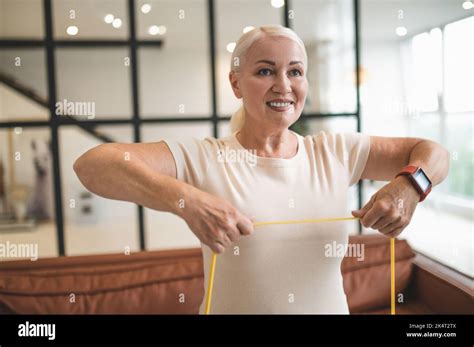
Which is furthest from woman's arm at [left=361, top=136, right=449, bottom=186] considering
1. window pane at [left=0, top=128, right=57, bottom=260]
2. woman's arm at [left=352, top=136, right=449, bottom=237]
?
window pane at [left=0, top=128, right=57, bottom=260]

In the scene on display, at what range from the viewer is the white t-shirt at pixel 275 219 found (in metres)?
1.01

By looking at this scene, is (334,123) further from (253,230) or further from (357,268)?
(253,230)

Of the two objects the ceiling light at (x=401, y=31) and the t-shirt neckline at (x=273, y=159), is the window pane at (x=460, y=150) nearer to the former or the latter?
the ceiling light at (x=401, y=31)

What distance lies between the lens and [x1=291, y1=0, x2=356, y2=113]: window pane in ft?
4.21

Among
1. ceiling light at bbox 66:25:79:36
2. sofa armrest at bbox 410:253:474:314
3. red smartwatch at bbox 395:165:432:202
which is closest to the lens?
red smartwatch at bbox 395:165:432:202

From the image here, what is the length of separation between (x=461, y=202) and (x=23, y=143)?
48.6 inches

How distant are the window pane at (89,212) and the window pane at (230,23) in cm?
28

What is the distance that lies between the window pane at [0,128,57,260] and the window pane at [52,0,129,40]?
28 cm

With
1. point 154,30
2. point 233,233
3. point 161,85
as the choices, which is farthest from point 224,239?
point 154,30

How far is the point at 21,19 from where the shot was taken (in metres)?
1.29

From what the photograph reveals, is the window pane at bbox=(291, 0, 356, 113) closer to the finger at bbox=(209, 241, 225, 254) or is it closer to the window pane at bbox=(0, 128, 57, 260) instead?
the finger at bbox=(209, 241, 225, 254)

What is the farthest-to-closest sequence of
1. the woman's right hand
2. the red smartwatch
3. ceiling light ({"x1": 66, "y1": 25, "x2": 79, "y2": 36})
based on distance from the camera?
ceiling light ({"x1": 66, "y1": 25, "x2": 79, "y2": 36})
the red smartwatch
the woman's right hand

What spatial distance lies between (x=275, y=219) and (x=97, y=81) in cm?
66
